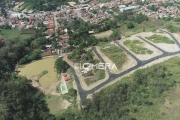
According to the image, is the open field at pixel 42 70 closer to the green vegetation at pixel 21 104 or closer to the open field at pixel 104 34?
the green vegetation at pixel 21 104

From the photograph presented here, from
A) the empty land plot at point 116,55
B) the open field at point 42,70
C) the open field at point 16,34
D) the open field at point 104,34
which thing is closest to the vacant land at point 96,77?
the empty land plot at point 116,55

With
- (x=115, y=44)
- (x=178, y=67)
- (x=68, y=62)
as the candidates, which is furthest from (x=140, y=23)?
(x=68, y=62)

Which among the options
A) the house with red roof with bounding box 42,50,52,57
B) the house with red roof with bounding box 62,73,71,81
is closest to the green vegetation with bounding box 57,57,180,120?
the house with red roof with bounding box 62,73,71,81

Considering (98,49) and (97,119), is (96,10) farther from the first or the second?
(97,119)

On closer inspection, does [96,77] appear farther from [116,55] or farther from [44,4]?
[44,4]

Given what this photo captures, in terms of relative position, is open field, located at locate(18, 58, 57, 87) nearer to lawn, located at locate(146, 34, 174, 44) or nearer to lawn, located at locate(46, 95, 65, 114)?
lawn, located at locate(46, 95, 65, 114)

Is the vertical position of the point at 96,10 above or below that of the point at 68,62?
above

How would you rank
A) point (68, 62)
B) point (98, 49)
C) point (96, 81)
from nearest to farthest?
1. point (96, 81)
2. point (68, 62)
3. point (98, 49)
